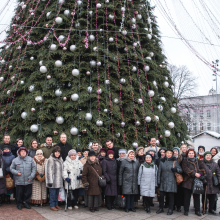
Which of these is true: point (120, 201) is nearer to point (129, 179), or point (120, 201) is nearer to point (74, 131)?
point (129, 179)

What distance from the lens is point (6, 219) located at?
469 centimetres

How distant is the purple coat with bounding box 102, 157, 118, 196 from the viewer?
17.9 feet

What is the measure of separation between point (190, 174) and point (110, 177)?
184 centimetres

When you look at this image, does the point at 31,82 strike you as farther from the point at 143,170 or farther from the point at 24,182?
the point at 143,170

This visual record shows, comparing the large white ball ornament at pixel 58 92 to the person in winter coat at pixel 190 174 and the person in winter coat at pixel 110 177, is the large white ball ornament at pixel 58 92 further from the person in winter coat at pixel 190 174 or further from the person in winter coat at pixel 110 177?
the person in winter coat at pixel 190 174

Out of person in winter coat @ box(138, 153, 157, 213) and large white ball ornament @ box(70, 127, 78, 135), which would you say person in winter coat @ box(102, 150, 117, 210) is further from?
large white ball ornament @ box(70, 127, 78, 135)

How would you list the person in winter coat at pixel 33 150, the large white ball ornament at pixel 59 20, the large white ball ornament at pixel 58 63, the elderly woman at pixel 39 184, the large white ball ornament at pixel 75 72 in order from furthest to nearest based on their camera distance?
1. the large white ball ornament at pixel 59 20
2. the large white ball ornament at pixel 58 63
3. the large white ball ornament at pixel 75 72
4. the person in winter coat at pixel 33 150
5. the elderly woman at pixel 39 184

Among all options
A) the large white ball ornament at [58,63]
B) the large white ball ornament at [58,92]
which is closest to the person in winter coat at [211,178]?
the large white ball ornament at [58,92]

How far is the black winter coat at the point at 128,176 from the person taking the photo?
5439mm

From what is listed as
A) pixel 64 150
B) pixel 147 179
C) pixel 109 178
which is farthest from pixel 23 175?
pixel 147 179

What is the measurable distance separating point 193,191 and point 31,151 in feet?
13.3

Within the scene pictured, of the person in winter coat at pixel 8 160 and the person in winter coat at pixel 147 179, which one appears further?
the person in winter coat at pixel 8 160

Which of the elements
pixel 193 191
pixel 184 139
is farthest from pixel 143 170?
pixel 184 139

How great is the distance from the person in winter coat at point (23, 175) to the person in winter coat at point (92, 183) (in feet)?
4.05
